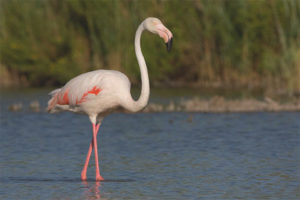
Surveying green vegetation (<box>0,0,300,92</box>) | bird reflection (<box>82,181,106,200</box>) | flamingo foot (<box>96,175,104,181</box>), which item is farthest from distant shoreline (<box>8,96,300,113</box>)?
bird reflection (<box>82,181,106,200</box>)

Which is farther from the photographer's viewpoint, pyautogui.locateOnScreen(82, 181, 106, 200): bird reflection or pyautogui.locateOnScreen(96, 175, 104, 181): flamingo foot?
pyautogui.locateOnScreen(96, 175, 104, 181): flamingo foot

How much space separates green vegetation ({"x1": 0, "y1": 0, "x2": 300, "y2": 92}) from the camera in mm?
21125

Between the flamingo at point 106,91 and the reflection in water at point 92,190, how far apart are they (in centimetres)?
22

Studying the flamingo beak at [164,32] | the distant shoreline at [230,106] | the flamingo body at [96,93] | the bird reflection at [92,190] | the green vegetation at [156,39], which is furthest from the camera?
the green vegetation at [156,39]

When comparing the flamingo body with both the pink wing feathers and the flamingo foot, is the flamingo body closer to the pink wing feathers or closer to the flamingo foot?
the pink wing feathers

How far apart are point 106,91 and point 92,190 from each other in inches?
55.4

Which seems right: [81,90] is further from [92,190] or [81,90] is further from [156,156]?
[156,156]

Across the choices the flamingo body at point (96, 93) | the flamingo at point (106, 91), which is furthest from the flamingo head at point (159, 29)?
the flamingo body at point (96, 93)

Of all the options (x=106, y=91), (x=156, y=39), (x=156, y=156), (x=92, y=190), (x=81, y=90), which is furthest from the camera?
(x=156, y=39)

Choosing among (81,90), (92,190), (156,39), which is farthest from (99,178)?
(156,39)

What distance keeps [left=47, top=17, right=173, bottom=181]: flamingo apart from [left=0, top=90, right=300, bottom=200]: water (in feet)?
2.04

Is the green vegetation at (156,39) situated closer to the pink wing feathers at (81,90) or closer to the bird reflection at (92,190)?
the pink wing feathers at (81,90)

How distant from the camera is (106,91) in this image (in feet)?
29.5

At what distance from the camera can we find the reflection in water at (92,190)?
A: 7770 millimetres
